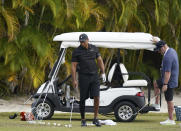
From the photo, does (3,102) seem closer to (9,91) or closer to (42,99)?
(9,91)

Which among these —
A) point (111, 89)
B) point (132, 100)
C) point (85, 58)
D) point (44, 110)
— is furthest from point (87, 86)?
point (44, 110)

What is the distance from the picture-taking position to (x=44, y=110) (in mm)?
14578

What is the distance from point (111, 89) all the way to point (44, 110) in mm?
1611

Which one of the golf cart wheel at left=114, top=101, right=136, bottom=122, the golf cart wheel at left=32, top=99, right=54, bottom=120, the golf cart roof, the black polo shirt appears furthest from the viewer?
the golf cart wheel at left=32, top=99, right=54, bottom=120

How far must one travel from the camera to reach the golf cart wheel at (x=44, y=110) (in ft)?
47.5

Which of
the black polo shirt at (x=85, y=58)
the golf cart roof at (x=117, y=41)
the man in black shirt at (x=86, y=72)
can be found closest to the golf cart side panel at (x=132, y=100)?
the golf cart roof at (x=117, y=41)

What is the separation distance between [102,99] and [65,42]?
1.52 metres

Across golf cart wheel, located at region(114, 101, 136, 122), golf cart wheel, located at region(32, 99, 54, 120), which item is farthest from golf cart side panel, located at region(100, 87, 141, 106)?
golf cart wheel, located at region(32, 99, 54, 120)

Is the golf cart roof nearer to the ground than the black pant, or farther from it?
farther from it

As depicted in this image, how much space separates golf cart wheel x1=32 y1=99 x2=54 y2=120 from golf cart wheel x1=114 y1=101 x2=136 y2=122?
59.4 inches

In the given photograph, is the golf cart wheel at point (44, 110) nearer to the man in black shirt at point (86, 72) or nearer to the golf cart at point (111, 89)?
the golf cart at point (111, 89)

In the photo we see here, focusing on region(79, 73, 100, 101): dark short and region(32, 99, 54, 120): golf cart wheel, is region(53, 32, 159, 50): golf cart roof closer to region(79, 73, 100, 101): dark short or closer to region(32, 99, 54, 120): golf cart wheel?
region(32, 99, 54, 120): golf cart wheel

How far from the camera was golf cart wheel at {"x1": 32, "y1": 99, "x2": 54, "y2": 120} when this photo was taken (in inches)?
570

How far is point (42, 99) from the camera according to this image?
14.6m
